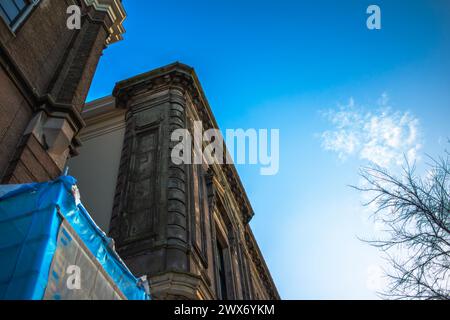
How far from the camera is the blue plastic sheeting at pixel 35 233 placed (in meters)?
4.16

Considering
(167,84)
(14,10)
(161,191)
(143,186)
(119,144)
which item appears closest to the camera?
(14,10)

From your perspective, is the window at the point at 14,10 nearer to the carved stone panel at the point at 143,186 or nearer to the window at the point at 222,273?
the carved stone panel at the point at 143,186

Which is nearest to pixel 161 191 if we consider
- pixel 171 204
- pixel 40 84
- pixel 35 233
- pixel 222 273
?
pixel 171 204

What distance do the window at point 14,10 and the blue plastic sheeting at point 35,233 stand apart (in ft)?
16.9

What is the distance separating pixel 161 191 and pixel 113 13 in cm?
628

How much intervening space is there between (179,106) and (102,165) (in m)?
3.22

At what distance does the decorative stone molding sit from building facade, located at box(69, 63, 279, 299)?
6.36ft

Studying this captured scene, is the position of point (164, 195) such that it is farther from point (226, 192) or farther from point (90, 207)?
point (226, 192)

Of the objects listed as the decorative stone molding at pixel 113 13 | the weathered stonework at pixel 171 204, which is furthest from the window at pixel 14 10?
the weathered stonework at pixel 171 204

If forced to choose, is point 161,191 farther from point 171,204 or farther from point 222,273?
point 222,273

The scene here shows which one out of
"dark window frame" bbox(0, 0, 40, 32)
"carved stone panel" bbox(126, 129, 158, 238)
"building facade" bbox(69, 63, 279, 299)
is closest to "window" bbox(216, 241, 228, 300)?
"building facade" bbox(69, 63, 279, 299)

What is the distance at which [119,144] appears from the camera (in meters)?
14.2
